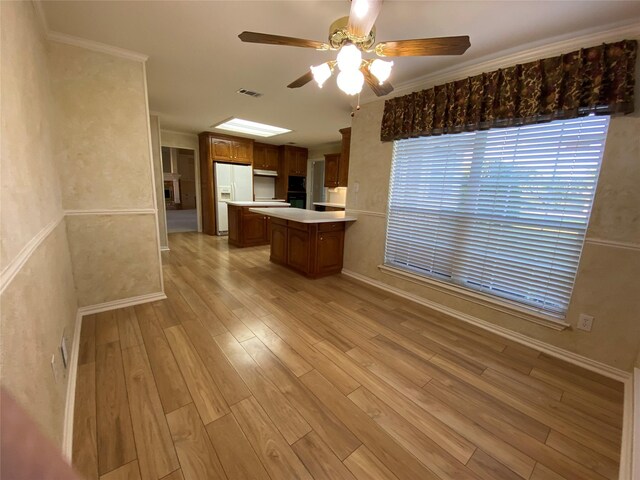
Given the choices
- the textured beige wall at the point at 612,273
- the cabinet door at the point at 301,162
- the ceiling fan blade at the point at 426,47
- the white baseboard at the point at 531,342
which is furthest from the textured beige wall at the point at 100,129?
the cabinet door at the point at 301,162

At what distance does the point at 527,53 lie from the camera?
2.04m

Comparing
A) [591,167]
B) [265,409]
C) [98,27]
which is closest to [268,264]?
[265,409]

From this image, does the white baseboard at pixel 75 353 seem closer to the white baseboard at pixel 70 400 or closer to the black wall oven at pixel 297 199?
the white baseboard at pixel 70 400

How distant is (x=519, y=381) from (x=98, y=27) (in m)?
3.99

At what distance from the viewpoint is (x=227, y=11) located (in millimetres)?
1761

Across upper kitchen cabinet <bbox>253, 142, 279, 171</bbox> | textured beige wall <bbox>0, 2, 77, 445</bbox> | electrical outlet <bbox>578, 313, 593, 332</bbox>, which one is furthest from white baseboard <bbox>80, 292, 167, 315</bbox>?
upper kitchen cabinet <bbox>253, 142, 279, 171</bbox>

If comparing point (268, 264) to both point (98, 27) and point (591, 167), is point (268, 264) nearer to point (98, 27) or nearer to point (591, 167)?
point (98, 27)

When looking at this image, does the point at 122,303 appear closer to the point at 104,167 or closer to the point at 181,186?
the point at 104,167

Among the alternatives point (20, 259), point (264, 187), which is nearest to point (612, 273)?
point (20, 259)

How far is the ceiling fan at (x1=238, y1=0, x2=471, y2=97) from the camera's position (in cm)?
135

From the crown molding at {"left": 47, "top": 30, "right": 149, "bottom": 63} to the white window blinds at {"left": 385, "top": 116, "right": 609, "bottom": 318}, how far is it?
272 cm

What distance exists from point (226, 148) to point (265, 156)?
1201 millimetres

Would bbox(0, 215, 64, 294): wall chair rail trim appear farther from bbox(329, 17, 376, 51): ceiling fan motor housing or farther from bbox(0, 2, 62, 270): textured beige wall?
bbox(329, 17, 376, 51): ceiling fan motor housing

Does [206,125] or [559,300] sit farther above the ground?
[206,125]
